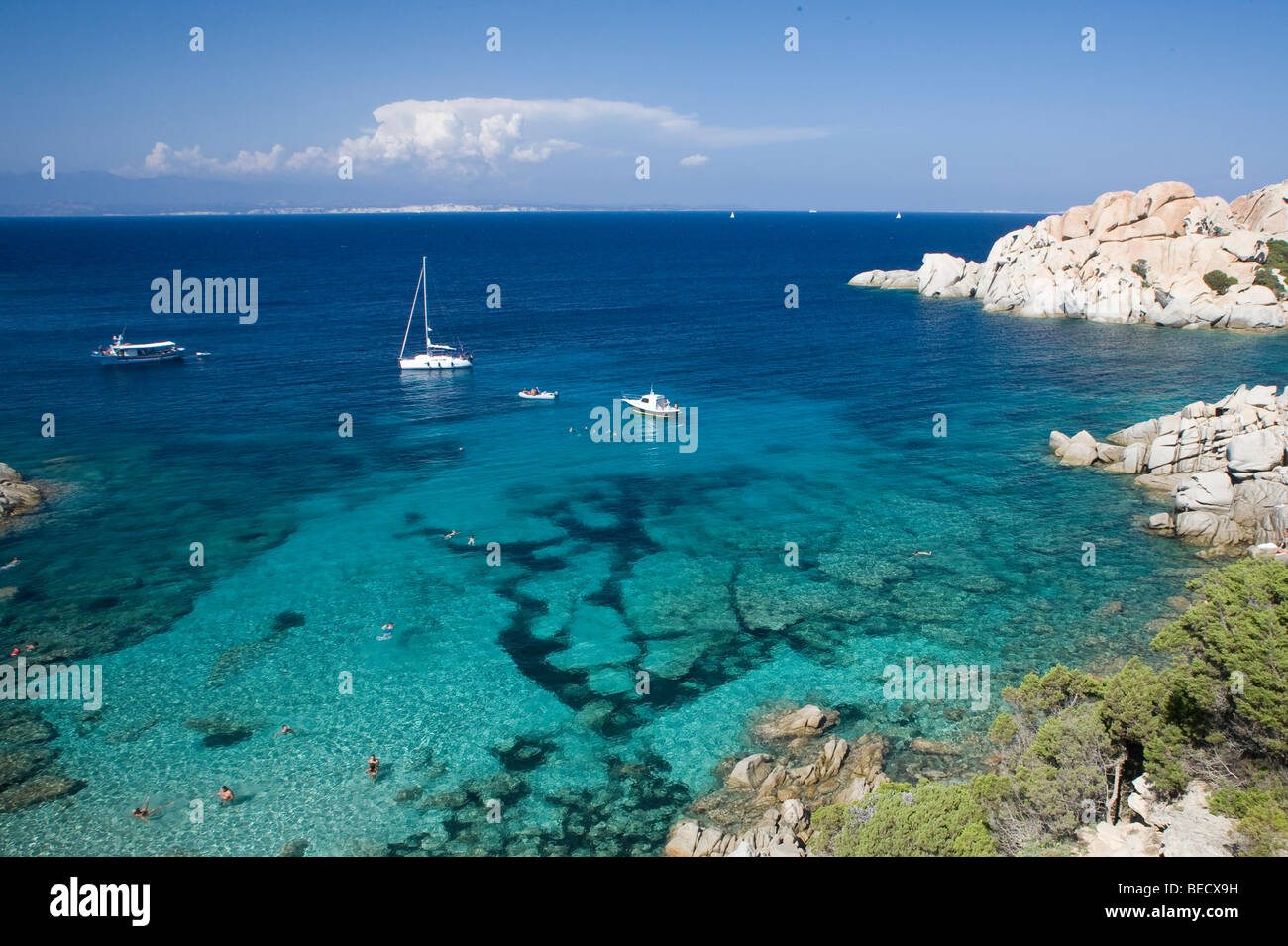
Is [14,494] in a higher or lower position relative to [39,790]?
higher

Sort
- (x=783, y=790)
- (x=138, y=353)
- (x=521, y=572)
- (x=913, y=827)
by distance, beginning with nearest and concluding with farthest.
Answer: (x=913, y=827) → (x=783, y=790) → (x=521, y=572) → (x=138, y=353)

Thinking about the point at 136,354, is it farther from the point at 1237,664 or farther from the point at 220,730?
the point at 1237,664

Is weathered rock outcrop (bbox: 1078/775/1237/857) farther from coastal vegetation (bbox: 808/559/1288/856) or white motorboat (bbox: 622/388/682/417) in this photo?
white motorboat (bbox: 622/388/682/417)

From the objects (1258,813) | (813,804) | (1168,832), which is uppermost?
(1258,813)

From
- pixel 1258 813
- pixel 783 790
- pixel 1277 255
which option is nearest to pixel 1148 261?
pixel 1277 255

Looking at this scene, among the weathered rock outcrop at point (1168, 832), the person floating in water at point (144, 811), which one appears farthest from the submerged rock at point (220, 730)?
the weathered rock outcrop at point (1168, 832)

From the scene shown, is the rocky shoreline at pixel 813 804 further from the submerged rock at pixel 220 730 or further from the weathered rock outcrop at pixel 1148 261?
the weathered rock outcrop at pixel 1148 261
